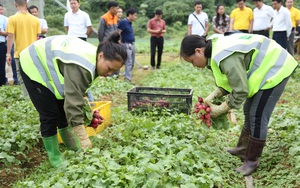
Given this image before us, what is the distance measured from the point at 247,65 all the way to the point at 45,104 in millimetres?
1842

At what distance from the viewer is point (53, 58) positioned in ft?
9.76

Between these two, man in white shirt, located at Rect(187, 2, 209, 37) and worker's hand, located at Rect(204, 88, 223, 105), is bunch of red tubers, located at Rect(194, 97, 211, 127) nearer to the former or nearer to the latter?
worker's hand, located at Rect(204, 88, 223, 105)

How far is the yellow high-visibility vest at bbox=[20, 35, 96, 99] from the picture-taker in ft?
9.45

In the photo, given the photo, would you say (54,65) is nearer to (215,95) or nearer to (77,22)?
(215,95)

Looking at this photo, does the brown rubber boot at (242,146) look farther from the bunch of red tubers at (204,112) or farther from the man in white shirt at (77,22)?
the man in white shirt at (77,22)

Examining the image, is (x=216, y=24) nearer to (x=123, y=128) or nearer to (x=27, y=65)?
(x=123, y=128)

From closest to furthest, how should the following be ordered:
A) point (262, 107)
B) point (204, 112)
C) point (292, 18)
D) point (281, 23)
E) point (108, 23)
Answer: point (262, 107)
point (204, 112)
point (108, 23)
point (281, 23)
point (292, 18)

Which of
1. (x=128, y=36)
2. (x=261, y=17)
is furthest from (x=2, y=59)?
(x=261, y=17)

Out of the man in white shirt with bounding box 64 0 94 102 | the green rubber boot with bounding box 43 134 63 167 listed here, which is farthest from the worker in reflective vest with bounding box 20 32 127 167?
the man in white shirt with bounding box 64 0 94 102

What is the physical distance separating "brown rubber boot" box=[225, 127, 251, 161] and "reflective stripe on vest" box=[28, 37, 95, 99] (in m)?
1.77

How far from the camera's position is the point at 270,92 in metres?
3.03

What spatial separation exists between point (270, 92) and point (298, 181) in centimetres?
80

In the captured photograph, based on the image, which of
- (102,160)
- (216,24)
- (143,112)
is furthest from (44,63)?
(216,24)

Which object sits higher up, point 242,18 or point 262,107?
point 262,107
